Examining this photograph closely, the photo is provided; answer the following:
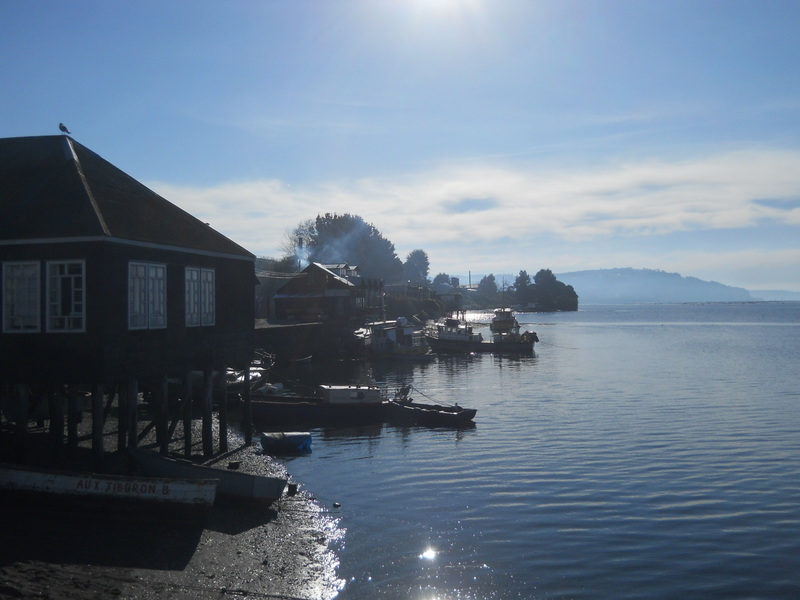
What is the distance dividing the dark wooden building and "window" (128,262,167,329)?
0.03 metres

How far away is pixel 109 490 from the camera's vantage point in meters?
16.7

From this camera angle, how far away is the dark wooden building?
17.7 meters

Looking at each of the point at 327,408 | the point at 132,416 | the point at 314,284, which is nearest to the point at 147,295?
the point at 132,416

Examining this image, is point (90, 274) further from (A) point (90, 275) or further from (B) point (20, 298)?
(B) point (20, 298)

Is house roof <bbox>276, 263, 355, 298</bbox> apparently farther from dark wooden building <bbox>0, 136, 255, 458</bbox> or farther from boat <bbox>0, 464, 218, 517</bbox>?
boat <bbox>0, 464, 218, 517</bbox>

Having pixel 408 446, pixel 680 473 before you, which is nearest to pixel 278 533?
pixel 408 446

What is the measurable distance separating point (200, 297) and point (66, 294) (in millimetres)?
4900

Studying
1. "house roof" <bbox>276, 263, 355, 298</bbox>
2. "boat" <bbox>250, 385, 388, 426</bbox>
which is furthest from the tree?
"boat" <bbox>250, 385, 388, 426</bbox>

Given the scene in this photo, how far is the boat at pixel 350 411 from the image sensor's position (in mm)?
34688

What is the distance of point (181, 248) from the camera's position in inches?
824

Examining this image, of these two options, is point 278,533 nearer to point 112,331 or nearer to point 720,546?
point 112,331

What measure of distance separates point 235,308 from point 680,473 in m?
17.3

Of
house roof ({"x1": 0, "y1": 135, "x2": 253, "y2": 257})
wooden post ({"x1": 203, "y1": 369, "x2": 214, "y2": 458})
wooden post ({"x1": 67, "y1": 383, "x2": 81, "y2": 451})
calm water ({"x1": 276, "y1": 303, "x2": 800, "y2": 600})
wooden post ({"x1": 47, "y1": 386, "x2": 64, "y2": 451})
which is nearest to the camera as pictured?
calm water ({"x1": 276, "y1": 303, "x2": 800, "y2": 600})

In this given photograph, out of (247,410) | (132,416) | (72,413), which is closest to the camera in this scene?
(72,413)
